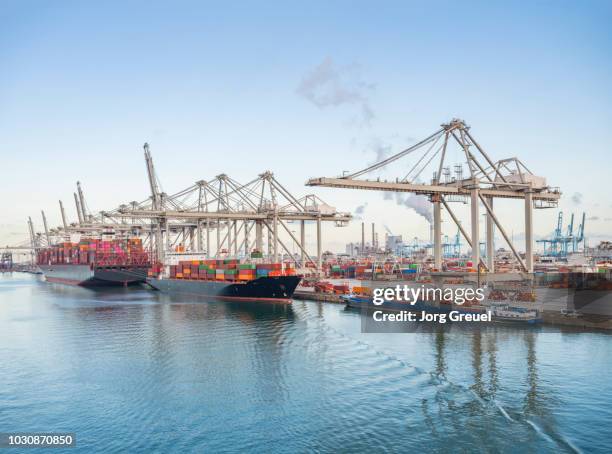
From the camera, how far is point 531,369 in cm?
2202

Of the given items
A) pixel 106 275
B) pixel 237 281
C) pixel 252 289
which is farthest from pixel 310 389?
pixel 106 275

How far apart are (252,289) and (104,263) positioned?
1692 inches

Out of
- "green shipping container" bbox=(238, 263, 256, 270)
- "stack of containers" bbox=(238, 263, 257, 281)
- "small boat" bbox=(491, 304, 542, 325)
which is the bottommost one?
"small boat" bbox=(491, 304, 542, 325)

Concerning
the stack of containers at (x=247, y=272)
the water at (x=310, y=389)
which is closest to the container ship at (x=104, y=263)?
the stack of containers at (x=247, y=272)

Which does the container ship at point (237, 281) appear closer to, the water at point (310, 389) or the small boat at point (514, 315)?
the water at point (310, 389)

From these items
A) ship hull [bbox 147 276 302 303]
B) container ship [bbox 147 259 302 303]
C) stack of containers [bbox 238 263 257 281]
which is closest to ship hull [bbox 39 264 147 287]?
container ship [bbox 147 259 302 303]

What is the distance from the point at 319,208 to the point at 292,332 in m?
33.5

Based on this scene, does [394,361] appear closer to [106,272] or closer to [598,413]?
[598,413]

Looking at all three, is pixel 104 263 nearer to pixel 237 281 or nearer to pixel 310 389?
pixel 237 281

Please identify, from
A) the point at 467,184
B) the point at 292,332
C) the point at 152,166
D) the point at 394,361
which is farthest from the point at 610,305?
the point at 152,166

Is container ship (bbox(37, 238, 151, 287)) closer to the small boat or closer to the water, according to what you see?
the water

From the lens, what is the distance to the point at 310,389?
65.2 ft

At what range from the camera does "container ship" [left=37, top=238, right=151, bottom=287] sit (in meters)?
83.2

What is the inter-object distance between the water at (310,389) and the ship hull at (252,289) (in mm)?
16382
